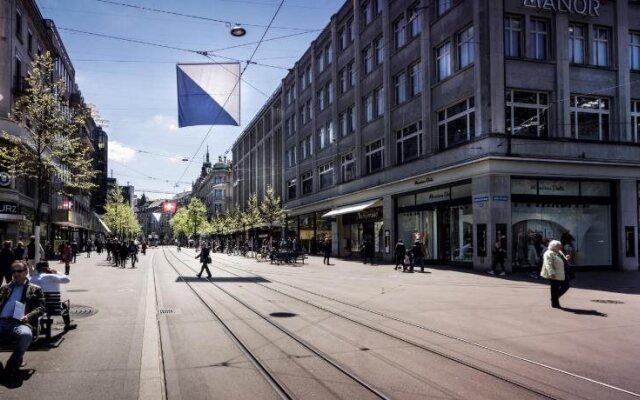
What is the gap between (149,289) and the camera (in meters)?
17.5

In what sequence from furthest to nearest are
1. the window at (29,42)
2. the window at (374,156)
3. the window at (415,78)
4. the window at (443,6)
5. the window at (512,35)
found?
1. the window at (29,42)
2. the window at (374,156)
3. the window at (415,78)
4. the window at (443,6)
5. the window at (512,35)

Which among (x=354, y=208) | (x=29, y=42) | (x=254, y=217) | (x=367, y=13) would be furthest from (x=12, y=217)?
(x=367, y=13)

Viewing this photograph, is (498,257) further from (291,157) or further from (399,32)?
(291,157)

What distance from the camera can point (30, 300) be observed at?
24.9ft

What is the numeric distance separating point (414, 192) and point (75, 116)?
761 inches

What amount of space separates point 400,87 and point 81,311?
24948 millimetres

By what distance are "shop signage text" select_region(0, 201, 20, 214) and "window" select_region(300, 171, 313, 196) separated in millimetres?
24641

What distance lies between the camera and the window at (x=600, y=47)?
26.3 meters

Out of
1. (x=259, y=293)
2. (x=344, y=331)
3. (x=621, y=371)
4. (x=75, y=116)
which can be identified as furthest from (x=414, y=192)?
(x=621, y=371)

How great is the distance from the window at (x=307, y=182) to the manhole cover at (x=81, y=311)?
1526 inches

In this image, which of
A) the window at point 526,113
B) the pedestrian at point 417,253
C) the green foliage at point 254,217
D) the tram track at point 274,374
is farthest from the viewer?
the green foliage at point 254,217

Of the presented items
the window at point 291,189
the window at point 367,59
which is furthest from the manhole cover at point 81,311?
the window at point 291,189

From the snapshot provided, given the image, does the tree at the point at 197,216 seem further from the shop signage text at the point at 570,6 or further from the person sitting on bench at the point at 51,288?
the person sitting on bench at the point at 51,288

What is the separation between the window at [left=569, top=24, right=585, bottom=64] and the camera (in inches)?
1020
